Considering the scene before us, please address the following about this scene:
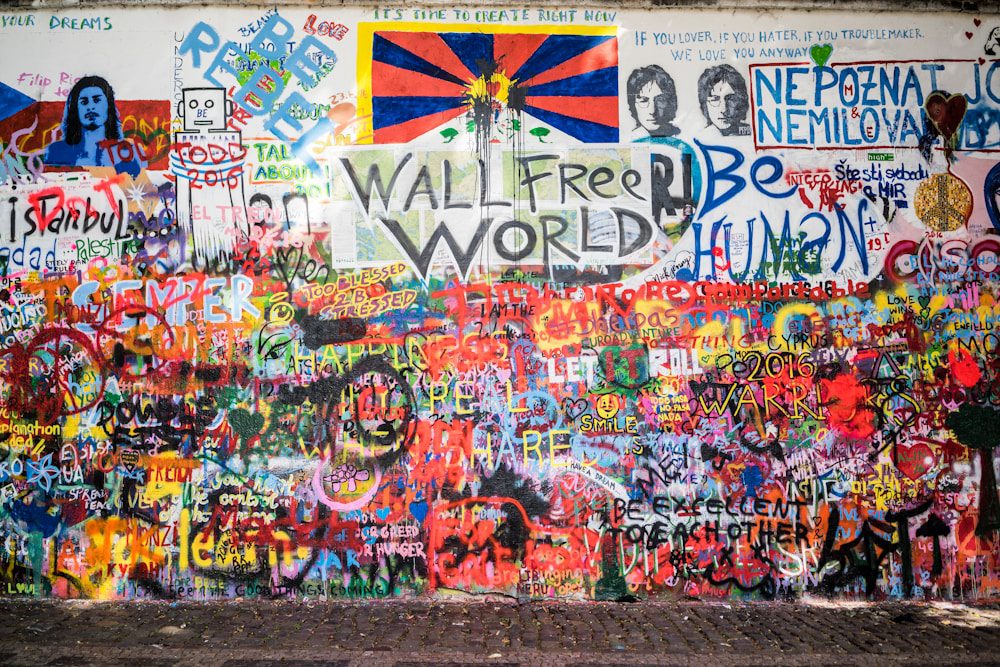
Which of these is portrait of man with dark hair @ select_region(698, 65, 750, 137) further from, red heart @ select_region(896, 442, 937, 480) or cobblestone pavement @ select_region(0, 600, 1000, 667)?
cobblestone pavement @ select_region(0, 600, 1000, 667)

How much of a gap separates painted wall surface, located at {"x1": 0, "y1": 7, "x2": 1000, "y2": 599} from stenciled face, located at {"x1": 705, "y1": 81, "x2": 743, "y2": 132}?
37 mm

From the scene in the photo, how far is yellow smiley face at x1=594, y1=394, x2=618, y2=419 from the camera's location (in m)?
6.52

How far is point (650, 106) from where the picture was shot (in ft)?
21.7

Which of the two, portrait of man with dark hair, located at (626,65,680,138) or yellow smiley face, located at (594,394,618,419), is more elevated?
portrait of man with dark hair, located at (626,65,680,138)

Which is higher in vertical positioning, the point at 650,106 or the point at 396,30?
the point at 396,30

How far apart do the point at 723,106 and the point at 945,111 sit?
1929 mm

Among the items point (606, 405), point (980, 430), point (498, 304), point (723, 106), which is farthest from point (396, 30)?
point (980, 430)

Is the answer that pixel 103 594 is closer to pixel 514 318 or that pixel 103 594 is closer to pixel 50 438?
pixel 50 438

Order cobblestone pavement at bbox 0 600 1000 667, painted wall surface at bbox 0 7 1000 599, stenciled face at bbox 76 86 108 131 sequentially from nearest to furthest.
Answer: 1. cobblestone pavement at bbox 0 600 1000 667
2. painted wall surface at bbox 0 7 1000 599
3. stenciled face at bbox 76 86 108 131

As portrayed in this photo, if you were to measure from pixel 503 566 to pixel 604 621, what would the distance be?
957mm

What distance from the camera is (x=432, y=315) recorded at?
6.55 metres

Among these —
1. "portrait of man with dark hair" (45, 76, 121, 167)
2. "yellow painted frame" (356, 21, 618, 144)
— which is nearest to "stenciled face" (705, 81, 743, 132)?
"yellow painted frame" (356, 21, 618, 144)

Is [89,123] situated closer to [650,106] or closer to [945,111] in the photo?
[650,106]

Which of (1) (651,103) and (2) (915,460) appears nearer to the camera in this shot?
(2) (915,460)
